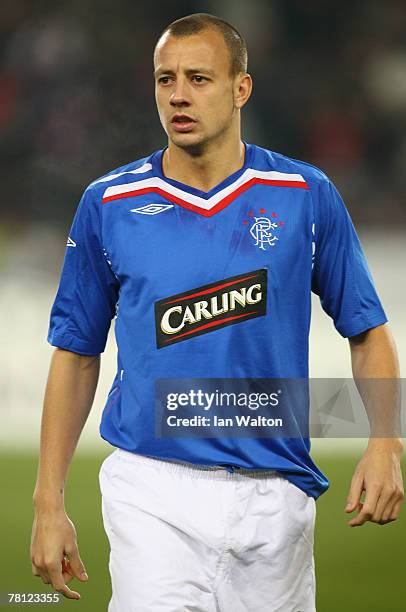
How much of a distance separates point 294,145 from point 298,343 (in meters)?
8.05

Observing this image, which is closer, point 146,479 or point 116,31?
point 146,479

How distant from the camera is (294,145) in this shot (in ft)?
34.4

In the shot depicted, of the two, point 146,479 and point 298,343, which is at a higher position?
point 298,343

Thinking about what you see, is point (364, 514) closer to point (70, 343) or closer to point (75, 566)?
point (75, 566)

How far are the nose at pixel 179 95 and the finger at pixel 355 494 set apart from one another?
0.89 meters

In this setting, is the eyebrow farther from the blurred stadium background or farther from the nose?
the blurred stadium background

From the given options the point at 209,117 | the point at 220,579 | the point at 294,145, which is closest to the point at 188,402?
the point at 220,579

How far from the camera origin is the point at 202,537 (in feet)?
8.14

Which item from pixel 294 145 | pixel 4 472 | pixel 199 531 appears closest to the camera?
pixel 199 531

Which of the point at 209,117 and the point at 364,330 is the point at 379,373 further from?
the point at 209,117

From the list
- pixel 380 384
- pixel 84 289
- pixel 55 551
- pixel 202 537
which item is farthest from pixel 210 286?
pixel 55 551

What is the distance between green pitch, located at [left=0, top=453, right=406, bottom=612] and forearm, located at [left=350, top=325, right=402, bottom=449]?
1.85 meters

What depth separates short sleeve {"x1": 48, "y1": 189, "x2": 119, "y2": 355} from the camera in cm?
265

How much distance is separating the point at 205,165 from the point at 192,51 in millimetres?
260
